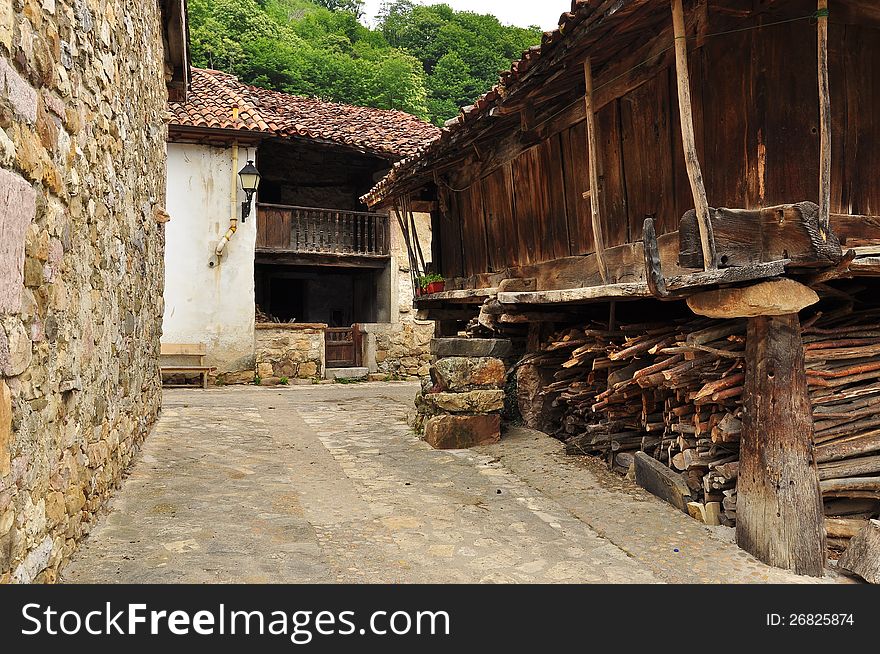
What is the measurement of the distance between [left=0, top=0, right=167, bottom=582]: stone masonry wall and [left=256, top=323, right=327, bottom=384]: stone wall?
25.6 ft

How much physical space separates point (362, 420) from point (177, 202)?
261 inches

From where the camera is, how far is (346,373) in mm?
13945

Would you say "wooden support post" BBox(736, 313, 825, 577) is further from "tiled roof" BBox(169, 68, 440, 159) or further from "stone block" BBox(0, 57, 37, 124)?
"tiled roof" BBox(169, 68, 440, 159)

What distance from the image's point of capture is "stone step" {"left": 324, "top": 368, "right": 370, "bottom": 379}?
13773 millimetres

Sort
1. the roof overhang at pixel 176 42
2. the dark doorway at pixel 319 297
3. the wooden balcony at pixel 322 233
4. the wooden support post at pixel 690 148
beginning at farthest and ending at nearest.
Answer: the dark doorway at pixel 319 297, the wooden balcony at pixel 322 233, the roof overhang at pixel 176 42, the wooden support post at pixel 690 148

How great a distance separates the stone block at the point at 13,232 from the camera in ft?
Result: 6.91

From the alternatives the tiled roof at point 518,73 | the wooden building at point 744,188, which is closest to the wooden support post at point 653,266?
the wooden building at point 744,188

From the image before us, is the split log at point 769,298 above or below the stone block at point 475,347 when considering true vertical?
above

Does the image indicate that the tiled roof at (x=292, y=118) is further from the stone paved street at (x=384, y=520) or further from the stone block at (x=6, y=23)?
the stone block at (x=6, y=23)

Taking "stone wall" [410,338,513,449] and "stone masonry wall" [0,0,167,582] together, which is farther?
"stone wall" [410,338,513,449]

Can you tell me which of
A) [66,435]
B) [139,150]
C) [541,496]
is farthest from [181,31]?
[541,496]

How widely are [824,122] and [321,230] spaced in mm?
12163

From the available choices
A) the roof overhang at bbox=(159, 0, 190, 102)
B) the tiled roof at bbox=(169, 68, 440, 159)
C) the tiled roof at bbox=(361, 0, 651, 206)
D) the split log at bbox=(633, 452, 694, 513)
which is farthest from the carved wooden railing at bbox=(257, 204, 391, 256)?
the split log at bbox=(633, 452, 694, 513)

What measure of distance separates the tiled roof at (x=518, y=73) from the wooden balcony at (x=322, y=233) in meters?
6.34
